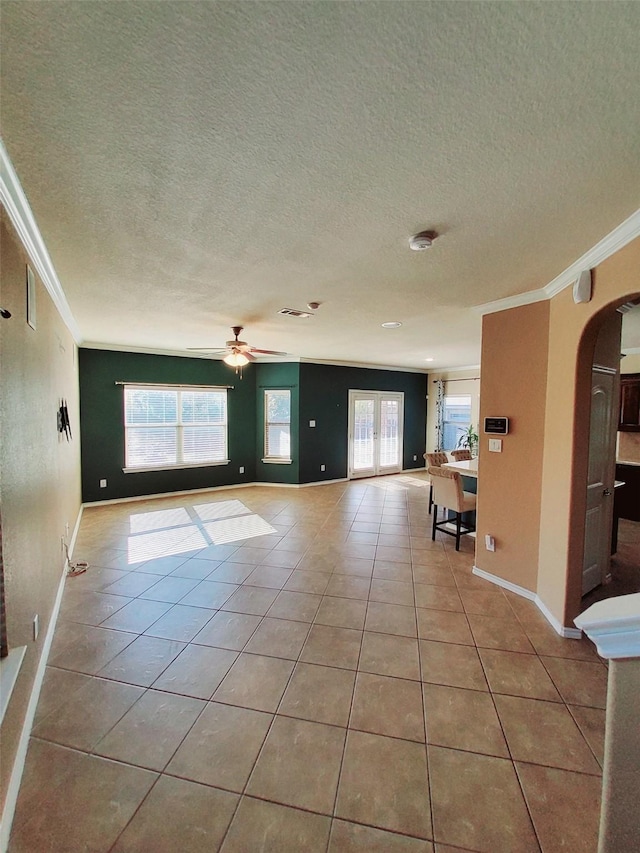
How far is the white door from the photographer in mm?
2768

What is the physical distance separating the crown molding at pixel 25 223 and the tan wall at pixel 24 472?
8 centimetres

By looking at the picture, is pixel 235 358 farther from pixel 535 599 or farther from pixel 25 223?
pixel 535 599

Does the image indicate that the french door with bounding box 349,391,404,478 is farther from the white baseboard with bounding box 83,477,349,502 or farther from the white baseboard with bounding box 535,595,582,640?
the white baseboard with bounding box 535,595,582,640

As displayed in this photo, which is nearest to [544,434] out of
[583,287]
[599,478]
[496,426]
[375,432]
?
[496,426]

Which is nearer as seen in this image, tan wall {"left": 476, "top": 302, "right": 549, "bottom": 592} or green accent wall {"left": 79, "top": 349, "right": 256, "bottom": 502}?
tan wall {"left": 476, "top": 302, "right": 549, "bottom": 592}

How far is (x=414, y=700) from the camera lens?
1932 mm

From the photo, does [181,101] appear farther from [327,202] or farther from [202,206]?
[327,202]

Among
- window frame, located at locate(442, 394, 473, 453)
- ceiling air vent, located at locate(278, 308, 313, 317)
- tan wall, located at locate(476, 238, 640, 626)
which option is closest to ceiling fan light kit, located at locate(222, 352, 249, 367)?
ceiling air vent, located at locate(278, 308, 313, 317)

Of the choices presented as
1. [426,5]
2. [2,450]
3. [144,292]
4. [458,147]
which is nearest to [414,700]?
[2,450]

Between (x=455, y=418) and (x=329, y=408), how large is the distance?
3313 millimetres

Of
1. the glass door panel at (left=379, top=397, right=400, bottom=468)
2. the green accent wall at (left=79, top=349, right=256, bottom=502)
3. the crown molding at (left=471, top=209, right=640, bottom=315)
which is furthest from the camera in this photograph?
the glass door panel at (left=379, top=397, right=400, bottom=468)

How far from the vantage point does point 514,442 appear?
120 inches

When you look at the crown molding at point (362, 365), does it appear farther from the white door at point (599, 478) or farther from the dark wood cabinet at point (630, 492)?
the white door at point (599, 478)

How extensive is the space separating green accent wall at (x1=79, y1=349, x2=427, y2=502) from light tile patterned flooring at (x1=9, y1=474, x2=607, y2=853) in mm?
2802
